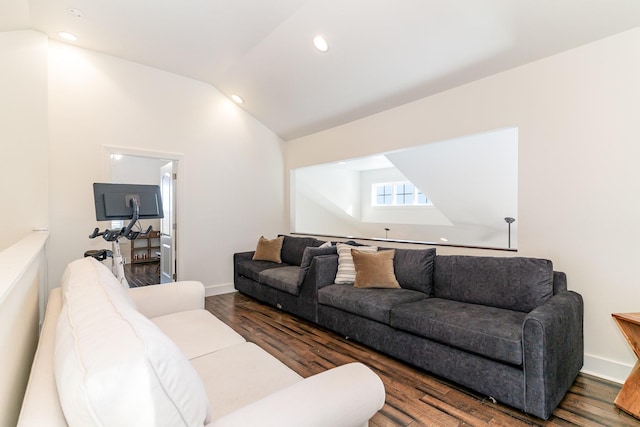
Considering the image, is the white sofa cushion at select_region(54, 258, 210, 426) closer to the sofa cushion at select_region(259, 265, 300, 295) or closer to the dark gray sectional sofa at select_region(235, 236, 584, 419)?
the dark gray sectional sofa at select_region(235, 236, 584, 419)

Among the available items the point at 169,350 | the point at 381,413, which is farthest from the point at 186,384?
the point at 381,413

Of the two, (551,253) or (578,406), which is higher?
(551,253)

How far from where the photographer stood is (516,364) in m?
1.93

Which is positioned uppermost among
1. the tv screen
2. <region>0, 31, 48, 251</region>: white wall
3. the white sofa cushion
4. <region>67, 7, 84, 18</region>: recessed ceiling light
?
<region>67, 7, 84, 18</region>: recessed ceiling light

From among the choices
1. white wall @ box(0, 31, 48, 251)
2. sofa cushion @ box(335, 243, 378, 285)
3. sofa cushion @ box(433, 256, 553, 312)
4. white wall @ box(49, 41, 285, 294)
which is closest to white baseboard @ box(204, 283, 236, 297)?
white wall @ box(49, 41, 285, 294)

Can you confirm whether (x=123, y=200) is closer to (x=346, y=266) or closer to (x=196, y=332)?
(x=196, y=332)

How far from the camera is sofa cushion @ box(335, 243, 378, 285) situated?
3.36 metres

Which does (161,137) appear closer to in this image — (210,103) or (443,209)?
(210,103)

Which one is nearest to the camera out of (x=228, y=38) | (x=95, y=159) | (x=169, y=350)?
(x=169, y=350)

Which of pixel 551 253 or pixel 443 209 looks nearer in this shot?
pixel 551 253

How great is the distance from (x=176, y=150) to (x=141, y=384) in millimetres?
4288

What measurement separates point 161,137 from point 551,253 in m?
4.69

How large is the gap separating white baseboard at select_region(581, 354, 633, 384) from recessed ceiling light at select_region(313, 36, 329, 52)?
3.57 m

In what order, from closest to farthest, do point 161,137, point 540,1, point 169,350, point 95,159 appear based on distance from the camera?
1. point 169,350
2. point 540,1
3. point 95,159
4. point 161,137
